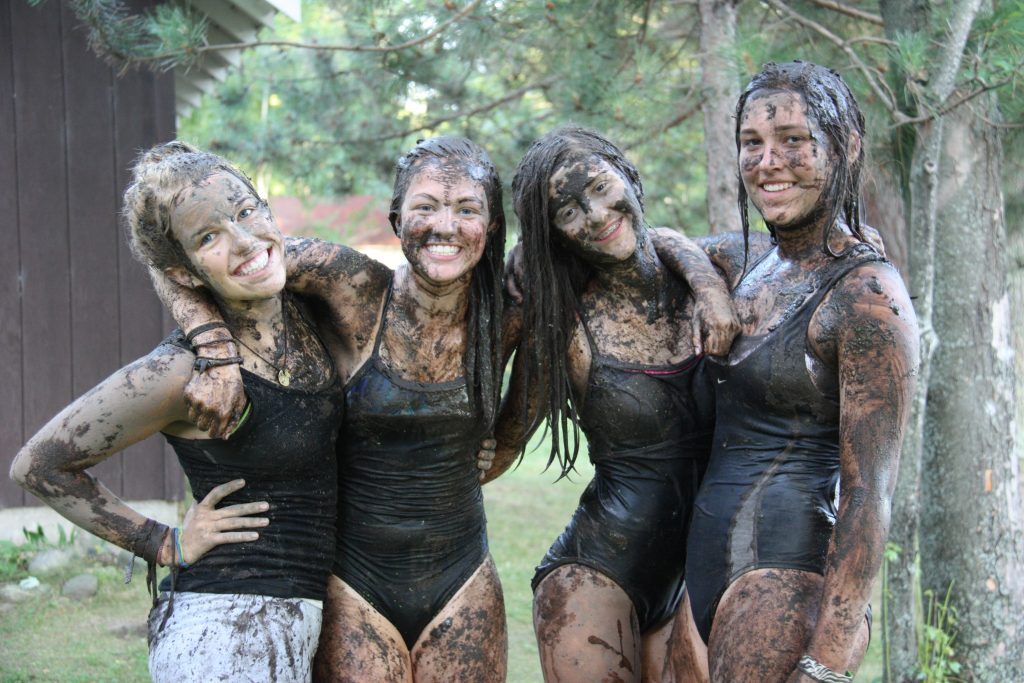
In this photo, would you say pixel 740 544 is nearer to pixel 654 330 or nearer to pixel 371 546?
pixel 654 330

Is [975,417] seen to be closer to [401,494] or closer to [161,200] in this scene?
[401,494]

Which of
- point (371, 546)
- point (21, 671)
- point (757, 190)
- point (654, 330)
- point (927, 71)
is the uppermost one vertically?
point (927, 71)

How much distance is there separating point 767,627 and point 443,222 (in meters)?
1.23

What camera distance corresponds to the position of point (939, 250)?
4336 millimetres

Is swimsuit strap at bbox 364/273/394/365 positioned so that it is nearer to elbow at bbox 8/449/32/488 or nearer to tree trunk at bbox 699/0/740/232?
elbow at bbox 8/449/32/488

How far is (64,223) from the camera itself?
6484mm

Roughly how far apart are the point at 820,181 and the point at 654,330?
605 mm

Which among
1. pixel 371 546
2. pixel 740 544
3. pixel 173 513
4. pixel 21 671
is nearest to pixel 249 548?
pixel 371 546

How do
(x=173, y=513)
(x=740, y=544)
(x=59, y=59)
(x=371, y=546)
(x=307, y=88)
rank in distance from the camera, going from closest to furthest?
(x=740, y=544), (x=371, y=546), (x=59, y=59), (x=173, y=513), (x=307, y=88)

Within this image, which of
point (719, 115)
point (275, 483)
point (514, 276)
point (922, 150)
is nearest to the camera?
point (275, 483)

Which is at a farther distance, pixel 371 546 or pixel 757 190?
pixel 371 546

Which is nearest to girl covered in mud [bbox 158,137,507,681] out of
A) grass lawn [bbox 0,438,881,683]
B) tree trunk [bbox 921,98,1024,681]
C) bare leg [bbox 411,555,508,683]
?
bare leg [bbox 411,555,508,683]

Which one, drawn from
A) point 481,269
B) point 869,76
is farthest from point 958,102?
point 481,269

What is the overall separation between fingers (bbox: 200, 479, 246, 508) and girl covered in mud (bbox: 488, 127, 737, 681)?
2.67 feet
